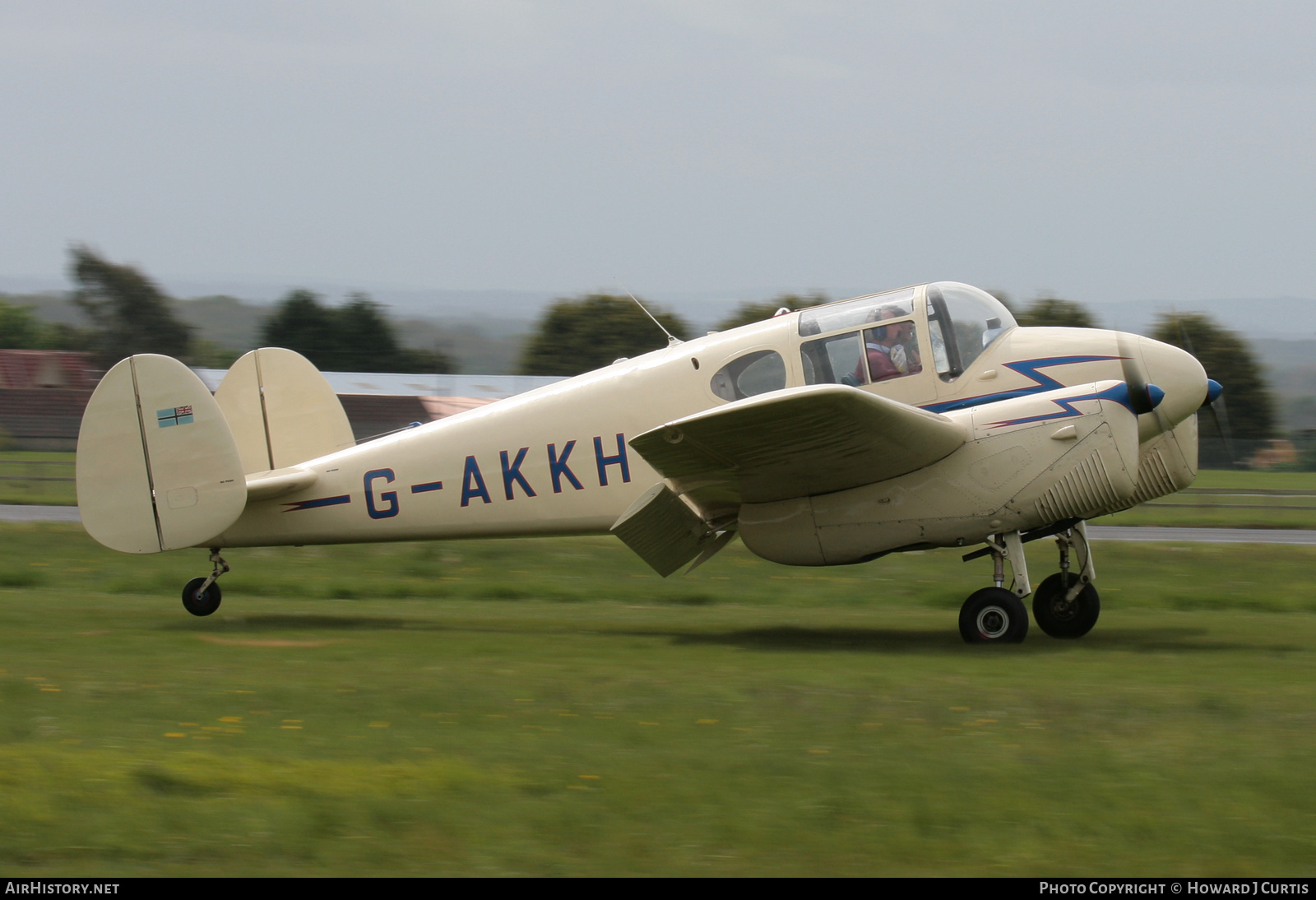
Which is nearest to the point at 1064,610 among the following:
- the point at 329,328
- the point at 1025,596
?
the point at 1025,596

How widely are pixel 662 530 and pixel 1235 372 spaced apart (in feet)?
112

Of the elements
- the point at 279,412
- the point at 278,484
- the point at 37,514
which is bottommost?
the point at 37,514

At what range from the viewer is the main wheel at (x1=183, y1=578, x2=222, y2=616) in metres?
11.0

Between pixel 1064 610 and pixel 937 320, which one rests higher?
pixel 937 320

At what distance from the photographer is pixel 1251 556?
53.2ft

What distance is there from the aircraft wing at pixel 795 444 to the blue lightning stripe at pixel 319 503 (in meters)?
3.36

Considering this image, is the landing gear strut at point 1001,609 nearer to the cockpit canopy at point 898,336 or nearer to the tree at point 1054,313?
the cockpit canopy at point 898,336

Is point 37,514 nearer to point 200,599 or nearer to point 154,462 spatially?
point 200,599

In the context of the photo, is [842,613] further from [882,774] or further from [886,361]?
[882,774]

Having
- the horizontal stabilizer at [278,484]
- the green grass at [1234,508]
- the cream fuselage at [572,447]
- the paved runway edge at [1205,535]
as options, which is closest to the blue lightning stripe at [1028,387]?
the cream fuselage at [572,447]

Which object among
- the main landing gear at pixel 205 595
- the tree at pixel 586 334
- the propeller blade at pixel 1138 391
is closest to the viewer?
the propeller blade at pixel 1138 391

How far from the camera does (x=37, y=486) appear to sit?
2631 centimetres

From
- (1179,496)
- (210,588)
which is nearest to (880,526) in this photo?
(210,588)

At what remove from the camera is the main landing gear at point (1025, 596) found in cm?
930
